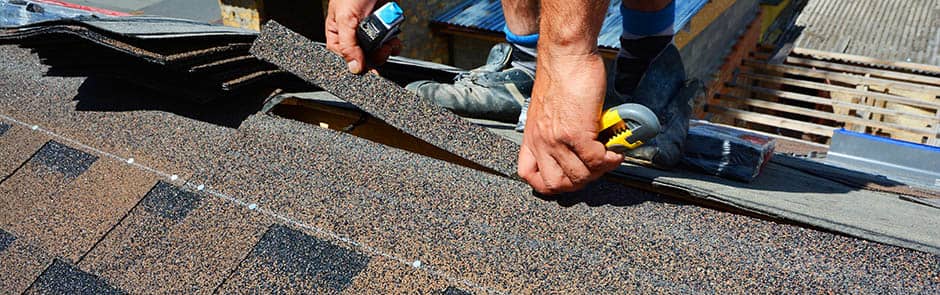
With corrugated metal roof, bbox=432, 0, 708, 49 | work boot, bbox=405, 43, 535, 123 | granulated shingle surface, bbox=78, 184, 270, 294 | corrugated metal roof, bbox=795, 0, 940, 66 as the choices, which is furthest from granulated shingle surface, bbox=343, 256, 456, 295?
corrugated metal roof, bbox=795, 0, 940, 66

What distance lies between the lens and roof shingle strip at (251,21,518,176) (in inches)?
55.9

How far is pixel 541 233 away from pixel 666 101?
0.61 m

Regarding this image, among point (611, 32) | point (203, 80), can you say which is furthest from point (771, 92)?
point (203, 80)

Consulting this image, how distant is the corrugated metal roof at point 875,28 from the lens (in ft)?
27.5

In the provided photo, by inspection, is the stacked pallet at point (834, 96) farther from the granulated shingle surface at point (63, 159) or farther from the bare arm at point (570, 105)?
the granulated shingle surface at point (63, 159)

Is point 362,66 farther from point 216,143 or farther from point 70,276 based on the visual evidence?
point 70,276

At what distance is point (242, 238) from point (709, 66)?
798 cm

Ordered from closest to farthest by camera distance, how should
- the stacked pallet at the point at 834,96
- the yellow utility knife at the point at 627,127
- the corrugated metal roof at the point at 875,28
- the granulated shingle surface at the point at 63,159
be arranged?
the yellow utility knife at the point at 627,127 < the granulated shingle surface at the point at 63,159 < the stacked pallet at the point at 834,96 < the corrugated metal roof at the point at 875,28

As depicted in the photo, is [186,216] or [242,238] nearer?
[242,238]

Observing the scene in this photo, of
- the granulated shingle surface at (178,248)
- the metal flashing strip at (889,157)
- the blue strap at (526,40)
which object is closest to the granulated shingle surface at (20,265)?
the granulated shingle surface at (178,248)

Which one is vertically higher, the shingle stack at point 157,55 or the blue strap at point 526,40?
the shingle stack at point 157,55

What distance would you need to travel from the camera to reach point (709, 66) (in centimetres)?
830

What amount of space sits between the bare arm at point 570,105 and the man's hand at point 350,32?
0.56 meters

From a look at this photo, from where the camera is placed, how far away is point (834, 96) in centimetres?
787
